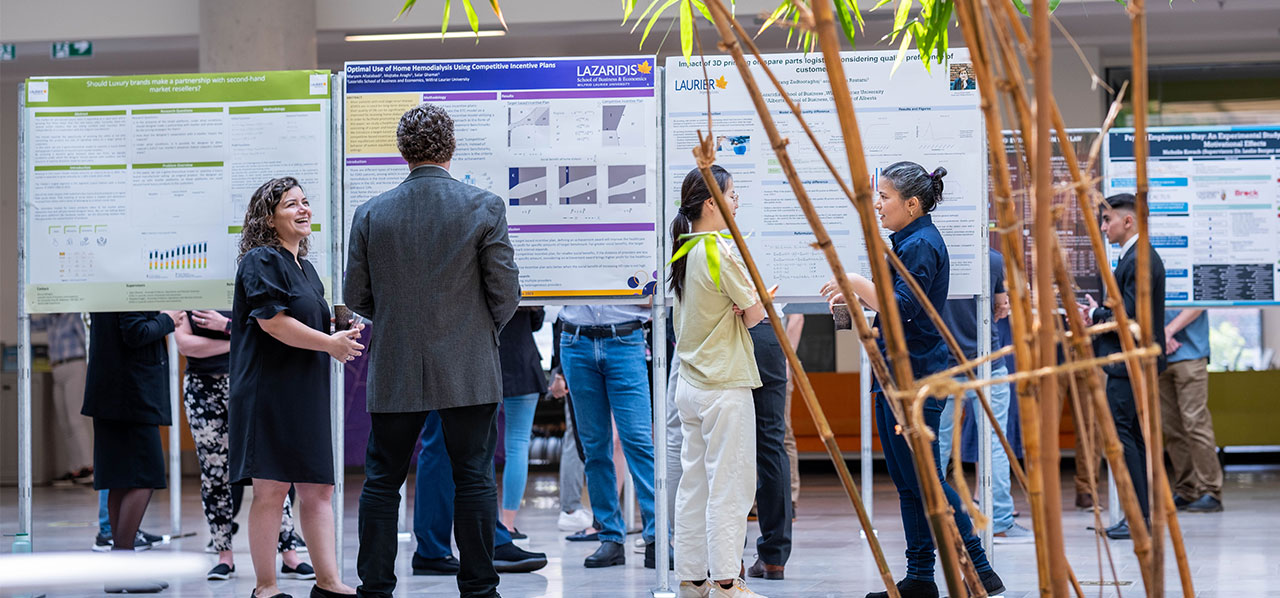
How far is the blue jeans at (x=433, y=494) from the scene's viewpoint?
501 cm

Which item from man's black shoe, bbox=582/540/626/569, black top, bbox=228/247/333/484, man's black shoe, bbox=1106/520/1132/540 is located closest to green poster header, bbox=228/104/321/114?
black top, bbox=228/247/333/484

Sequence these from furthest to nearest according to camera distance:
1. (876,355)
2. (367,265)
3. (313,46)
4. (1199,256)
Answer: (313,46)
(1199,256)
(367,265)
(876,355)

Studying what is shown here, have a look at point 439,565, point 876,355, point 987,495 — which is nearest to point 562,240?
point 439,565

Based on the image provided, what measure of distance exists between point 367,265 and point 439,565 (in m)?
1.69

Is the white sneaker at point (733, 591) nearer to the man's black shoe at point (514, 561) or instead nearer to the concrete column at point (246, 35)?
the man's black shoe at point (514, 561)

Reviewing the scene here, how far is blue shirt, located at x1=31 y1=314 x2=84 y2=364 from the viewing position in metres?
10.3

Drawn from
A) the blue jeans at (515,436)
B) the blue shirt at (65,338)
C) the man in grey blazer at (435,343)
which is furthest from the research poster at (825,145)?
the blue shirt at (65,338)

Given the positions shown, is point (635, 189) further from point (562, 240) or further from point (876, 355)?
point (876, 355)

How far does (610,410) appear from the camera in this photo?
5.20 metres

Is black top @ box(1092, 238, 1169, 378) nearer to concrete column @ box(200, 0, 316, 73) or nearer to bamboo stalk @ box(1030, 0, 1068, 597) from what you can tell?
bamboo stalk @ box(1030, 0, 1068, 597)

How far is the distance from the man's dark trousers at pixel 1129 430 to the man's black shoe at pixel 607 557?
82.4 inches

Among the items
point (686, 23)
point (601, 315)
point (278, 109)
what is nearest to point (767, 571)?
point (601, 315)

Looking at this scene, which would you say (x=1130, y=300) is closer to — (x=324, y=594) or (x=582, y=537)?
(x=582, y=537)

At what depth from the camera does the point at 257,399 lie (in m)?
3.95
